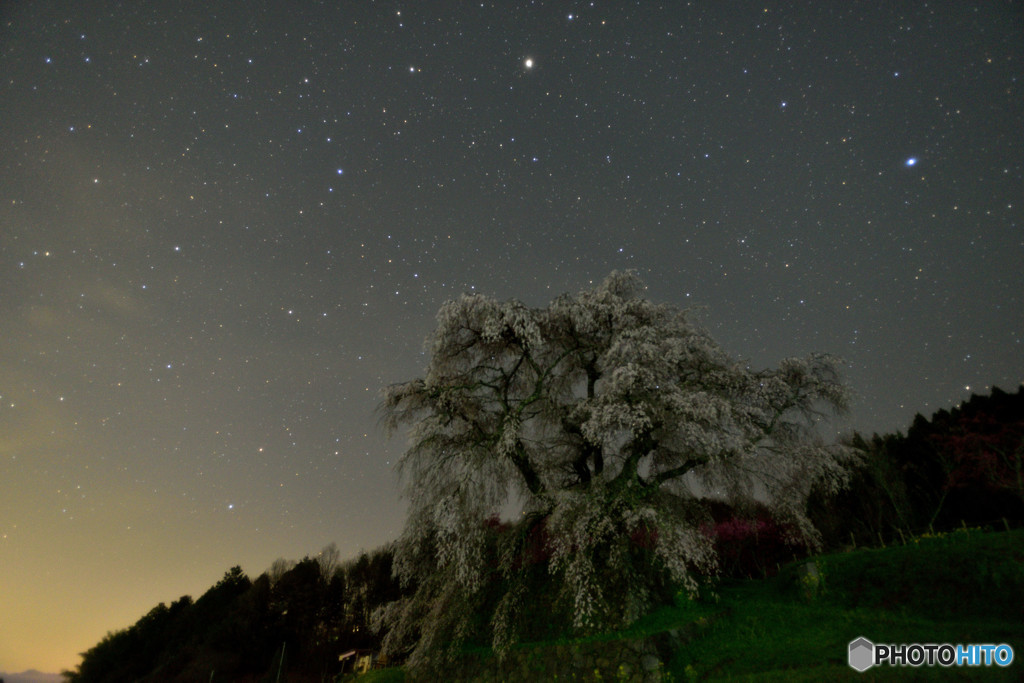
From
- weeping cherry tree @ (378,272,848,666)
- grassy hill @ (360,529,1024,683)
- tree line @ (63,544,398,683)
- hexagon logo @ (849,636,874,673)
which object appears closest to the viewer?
hexagon logo @ (849,636,874,673)

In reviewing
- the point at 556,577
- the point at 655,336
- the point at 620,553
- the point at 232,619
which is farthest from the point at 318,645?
the point at 655,336

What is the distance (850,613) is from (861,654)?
339 centimetres

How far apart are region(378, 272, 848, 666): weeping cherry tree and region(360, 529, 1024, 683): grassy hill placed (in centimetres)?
129

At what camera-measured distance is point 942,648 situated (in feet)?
31.3

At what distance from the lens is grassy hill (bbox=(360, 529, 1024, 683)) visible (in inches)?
401

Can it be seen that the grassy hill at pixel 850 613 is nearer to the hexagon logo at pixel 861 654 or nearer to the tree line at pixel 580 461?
the hexagon logo at pixel 861 654

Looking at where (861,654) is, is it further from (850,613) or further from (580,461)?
(580,461)

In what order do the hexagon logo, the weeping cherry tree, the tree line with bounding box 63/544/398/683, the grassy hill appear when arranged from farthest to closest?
the tree line with bounding box 63/544/398/683 → the weeping cherry tree → the grassy hill → the hexagon logo

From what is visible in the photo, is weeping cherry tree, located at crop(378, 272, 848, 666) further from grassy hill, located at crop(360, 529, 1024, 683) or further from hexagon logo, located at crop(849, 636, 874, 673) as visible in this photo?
hexagon logo, located at crop(849, 636, 874, 673)

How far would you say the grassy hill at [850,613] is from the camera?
33.4 ft

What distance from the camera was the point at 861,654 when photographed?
1002 cm

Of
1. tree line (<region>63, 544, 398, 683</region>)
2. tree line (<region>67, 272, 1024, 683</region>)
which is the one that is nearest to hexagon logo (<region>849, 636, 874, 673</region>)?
tree line (<region>67, 272, 1024, 683</region>)

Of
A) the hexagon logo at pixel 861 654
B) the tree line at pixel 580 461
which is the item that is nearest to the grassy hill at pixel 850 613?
the hexagon logo at pixel 861 654

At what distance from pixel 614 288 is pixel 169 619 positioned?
60.3m
